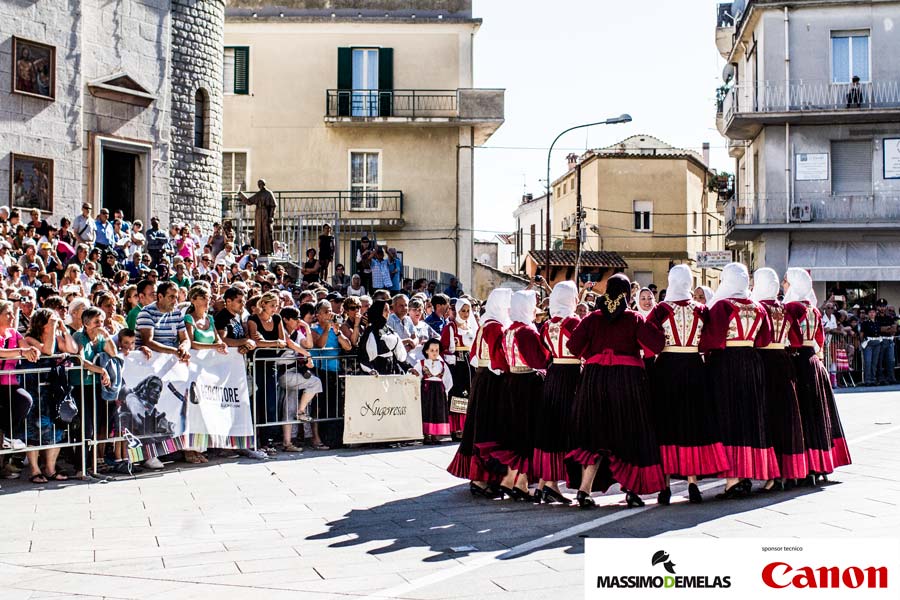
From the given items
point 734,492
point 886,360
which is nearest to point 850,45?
point 886,360

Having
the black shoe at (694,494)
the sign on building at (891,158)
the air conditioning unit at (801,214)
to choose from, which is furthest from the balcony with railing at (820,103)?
the black shoe at (694,494)

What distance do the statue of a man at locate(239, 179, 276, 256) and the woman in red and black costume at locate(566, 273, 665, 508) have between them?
1844 cm

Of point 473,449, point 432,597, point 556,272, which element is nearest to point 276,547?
point 432,597

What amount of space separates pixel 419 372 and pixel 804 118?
24.9m

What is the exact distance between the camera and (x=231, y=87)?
1481 inches

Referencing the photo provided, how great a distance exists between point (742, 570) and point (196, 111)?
1135 inches

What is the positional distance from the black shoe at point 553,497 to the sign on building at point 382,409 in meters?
4.36

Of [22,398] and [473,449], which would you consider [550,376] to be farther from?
[22,398]

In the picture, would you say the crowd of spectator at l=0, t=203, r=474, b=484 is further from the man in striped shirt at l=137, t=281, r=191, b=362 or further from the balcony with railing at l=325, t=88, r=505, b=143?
the balcony with railing at l=325, t=88, r=505, b=143

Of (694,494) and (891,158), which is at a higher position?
(891,158)

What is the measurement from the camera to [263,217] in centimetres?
2767

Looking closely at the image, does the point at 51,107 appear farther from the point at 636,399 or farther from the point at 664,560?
the point at 664,560

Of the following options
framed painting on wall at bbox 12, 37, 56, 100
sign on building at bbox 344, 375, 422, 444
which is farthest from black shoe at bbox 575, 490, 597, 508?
framed painting on wall at bbox 12, 37, 56, 100

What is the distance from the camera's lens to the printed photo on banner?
1197 cm
